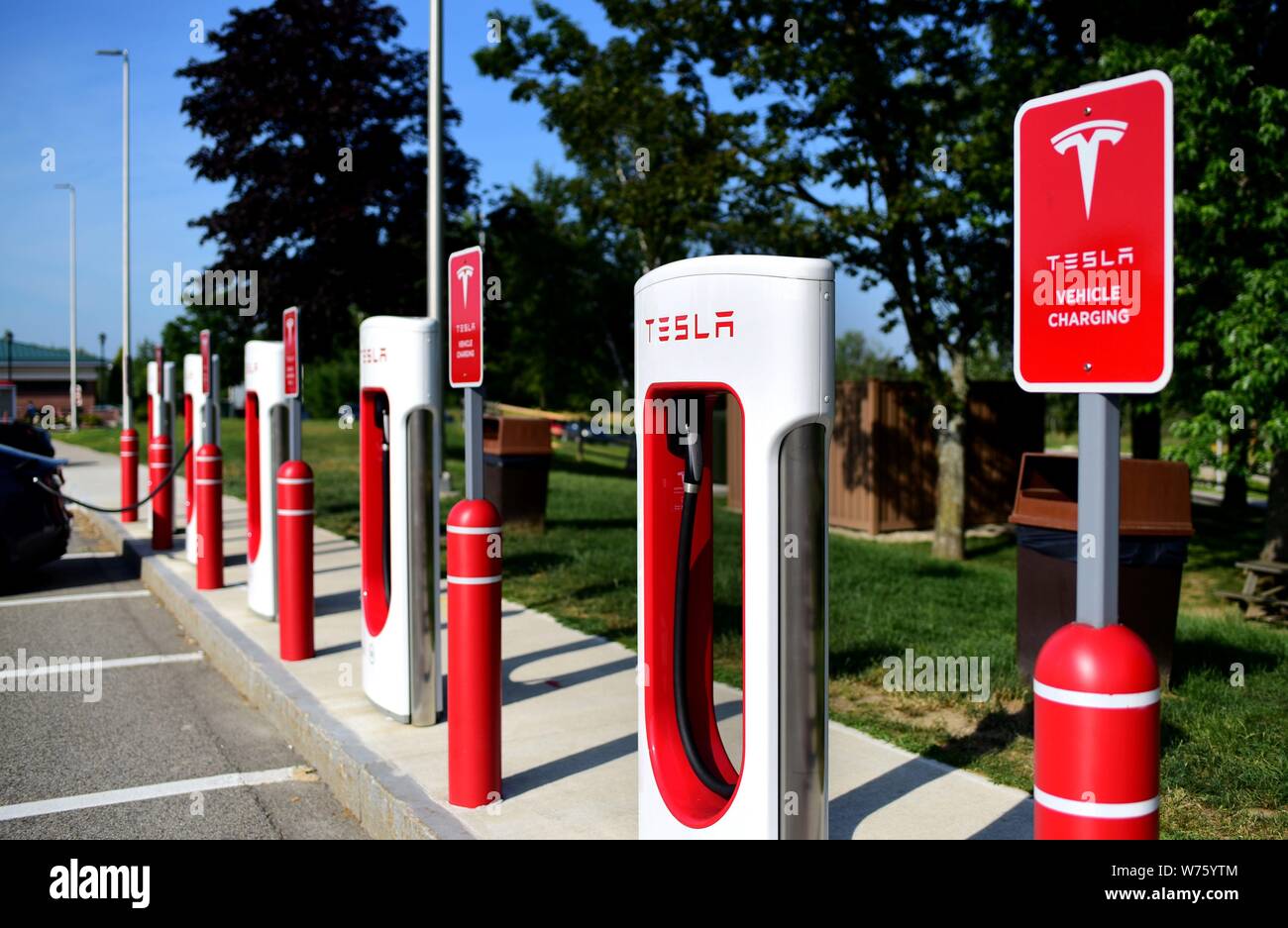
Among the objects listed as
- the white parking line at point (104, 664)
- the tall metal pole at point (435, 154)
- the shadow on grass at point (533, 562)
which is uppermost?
the tall metal pole at point (435, 154)

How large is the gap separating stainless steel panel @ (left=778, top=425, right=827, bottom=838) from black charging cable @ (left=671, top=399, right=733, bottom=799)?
664mm

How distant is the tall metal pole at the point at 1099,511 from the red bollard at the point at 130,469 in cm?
1408

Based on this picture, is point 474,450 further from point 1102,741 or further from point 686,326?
point 1102,741

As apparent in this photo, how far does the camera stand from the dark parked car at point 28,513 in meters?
10.1

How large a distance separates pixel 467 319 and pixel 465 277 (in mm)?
190

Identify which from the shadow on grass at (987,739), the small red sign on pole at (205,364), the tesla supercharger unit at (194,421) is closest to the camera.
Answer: the shadow on grass at (987,739)

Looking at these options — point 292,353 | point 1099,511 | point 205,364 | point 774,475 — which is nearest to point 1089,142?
point 1099,511

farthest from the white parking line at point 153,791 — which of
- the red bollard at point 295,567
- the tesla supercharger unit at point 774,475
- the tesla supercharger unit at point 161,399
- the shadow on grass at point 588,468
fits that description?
the shadow on grass at point 588,468

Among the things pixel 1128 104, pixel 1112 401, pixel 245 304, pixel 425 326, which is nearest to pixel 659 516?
pixel 1112 401

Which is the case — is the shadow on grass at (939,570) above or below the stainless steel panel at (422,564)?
below

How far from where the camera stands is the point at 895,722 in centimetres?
595

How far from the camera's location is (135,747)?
19.9 ft

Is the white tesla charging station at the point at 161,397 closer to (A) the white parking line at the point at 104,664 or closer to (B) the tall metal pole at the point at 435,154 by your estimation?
(B) the tall metal pole at the point at 435,154

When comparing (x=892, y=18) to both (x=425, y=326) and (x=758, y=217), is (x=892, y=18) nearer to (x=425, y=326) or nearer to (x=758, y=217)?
(x=758, y=217)
